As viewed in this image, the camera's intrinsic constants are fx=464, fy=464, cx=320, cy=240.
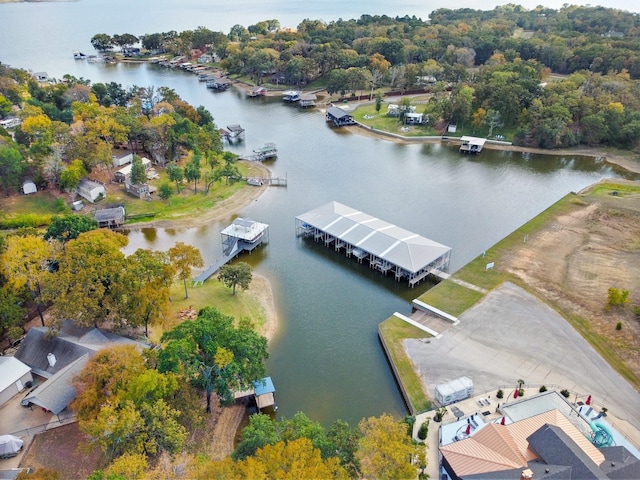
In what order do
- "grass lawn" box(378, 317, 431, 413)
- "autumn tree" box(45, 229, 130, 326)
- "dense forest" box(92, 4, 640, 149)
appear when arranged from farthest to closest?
"dense forest" box(92, 4, 640, 149) < "autumn tree" box(45, 229, 130, 326) < "grass lawn" box(378, 317, 431, 413)

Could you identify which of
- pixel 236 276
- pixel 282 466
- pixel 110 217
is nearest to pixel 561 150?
pixel 236 276

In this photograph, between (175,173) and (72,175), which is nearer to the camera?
(72,175)

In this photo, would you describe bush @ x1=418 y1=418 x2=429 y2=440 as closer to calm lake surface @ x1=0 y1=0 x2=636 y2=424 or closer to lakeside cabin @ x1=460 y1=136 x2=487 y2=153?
calm lake surface @ x1=0 y1=0 x2=636 y2=424

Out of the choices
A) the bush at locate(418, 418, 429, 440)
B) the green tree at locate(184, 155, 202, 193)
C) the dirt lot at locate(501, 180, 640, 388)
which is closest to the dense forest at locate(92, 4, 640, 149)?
the dirt lot at locate(501, 180, 640, 388)

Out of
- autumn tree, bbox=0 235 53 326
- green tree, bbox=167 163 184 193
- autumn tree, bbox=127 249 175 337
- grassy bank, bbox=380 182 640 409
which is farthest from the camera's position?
green tree, bbox=167 163 184 193

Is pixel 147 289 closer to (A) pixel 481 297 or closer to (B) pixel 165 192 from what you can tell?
(B) pixel 165 192

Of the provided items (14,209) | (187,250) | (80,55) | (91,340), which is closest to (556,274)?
(187,250)

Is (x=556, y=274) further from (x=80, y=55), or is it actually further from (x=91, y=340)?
(x=80, y=55)
